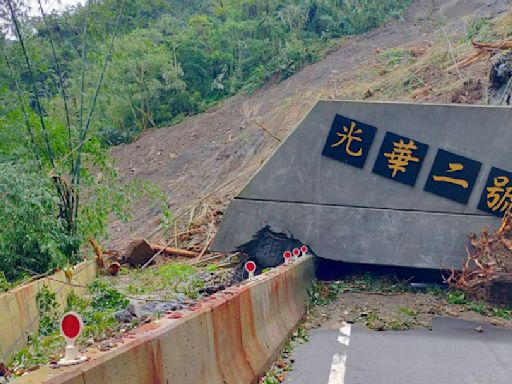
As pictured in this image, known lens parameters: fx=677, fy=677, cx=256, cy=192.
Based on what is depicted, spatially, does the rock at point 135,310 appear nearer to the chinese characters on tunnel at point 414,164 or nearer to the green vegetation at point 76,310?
the green vegetation at point 76,310

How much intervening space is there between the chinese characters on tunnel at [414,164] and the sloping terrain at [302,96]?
6.69 meters

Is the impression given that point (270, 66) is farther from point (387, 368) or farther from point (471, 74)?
point (387, 368)

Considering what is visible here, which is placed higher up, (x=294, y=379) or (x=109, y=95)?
(x=294, y=379)

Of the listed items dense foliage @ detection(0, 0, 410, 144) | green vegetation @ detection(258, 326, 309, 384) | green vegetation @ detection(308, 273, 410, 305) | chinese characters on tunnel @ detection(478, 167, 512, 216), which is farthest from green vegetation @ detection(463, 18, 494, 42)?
green vegetation @ detection(258, 326, 309, 384)

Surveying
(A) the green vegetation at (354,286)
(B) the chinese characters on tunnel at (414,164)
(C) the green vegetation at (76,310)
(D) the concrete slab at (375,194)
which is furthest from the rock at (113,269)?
(B) the chinese characters on tunnel at (414,164)

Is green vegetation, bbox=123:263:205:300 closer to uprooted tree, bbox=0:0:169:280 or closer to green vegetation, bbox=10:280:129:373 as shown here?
green vegetation, bbox=10:280:129:373

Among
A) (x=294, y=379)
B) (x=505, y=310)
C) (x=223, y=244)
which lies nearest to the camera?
(x=294, y=379)

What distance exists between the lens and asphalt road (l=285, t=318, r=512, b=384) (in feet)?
20.6

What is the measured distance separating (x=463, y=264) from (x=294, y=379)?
683 centimetres

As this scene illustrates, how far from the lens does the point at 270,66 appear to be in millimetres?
38938

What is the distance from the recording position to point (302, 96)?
3262 cm

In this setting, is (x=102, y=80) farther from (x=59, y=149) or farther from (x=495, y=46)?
(x=495, y=46)

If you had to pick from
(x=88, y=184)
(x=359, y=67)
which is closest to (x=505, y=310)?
(x=88, y=184)

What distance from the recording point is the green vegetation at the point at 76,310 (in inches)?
248
